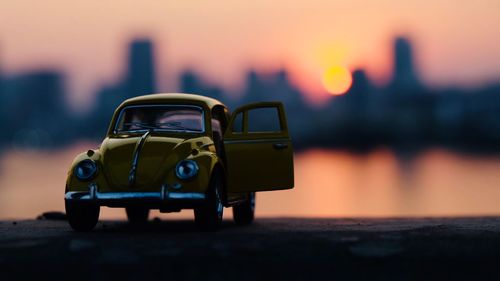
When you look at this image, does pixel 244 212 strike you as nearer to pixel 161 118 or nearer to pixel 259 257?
pixel 161 118

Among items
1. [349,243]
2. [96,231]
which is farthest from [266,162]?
[349,243]

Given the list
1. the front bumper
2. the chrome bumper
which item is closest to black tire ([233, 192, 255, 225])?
the front bumper

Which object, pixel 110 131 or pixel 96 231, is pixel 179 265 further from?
pixel 110 131

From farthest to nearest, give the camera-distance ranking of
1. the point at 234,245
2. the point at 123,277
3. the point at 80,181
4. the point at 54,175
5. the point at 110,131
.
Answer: the point at 54,175
the point at 110,131
the point at 80,181
the point at 234,245
the point at 123,277

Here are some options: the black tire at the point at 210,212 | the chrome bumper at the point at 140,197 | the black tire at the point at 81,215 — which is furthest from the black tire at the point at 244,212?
the chrome bumper at the point at 140,197

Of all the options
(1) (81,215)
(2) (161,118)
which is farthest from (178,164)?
(2) (161,118)

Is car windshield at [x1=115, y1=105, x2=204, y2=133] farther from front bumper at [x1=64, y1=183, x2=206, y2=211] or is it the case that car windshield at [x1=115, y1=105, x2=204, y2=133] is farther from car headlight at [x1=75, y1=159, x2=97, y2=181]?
front bumper at [x1=64, y1=183, x2=206, y2=211]
